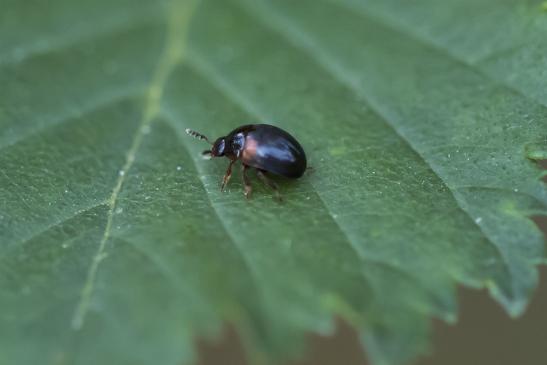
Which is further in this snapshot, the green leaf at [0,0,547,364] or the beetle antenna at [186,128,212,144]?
the beetle antenna at [186,128,212,144]

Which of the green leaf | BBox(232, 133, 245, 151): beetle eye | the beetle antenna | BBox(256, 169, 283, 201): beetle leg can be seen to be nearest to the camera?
the green leaf

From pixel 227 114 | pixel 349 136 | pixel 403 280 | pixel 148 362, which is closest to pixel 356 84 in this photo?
pixel 349 136

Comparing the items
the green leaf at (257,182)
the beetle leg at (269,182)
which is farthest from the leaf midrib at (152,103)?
the beetle leg at (269,182)

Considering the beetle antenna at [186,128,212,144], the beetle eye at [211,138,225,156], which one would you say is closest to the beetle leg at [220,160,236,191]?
the beetle eye at [211,138,225,156]

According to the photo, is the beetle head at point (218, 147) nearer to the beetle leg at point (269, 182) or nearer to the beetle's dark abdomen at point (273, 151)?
the beetle's dark abdomen at point (273, 151)

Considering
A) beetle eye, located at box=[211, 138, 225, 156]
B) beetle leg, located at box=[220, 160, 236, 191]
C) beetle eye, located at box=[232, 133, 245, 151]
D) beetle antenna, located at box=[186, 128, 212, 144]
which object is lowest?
beetle leg, located at box=[220, 160, 236, 191]

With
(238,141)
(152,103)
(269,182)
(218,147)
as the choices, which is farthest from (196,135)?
(269,182)

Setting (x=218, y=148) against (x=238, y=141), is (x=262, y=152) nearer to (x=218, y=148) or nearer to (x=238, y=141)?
(x=238, y=141)

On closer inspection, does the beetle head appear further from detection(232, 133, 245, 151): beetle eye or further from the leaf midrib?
the leaf midrib
